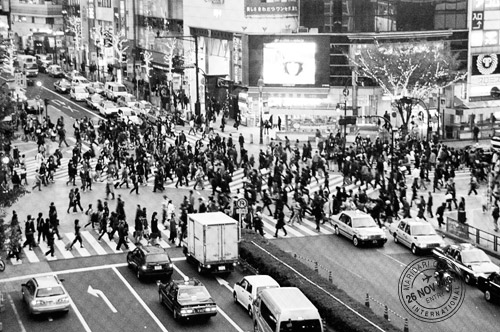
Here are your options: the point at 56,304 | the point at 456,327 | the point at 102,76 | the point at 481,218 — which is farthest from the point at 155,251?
the point at 102,76

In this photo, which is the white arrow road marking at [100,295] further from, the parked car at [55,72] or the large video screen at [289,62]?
the parked car at [55,72]

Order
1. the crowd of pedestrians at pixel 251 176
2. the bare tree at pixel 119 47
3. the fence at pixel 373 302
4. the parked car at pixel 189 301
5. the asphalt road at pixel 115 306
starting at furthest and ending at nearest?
the bare tree at pixel 119 47 → the crowd of pedestrians at pixel 251 176 → the asphalt road at pixel 115 306 → the fence at pixel 373 302 → the parked car at pixel 189 301

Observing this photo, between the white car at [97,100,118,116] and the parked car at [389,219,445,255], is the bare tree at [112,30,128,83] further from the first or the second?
the parked car at [389,219,445,255]

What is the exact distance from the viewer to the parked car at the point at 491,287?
30.1 meters

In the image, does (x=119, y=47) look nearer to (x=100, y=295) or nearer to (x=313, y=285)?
(x=100, y=295)

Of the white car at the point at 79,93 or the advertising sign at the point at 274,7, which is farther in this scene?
the white car at the point at 79,93

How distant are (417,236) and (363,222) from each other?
272 cm

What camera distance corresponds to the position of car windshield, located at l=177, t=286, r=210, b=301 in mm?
28578

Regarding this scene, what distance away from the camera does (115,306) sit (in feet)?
100

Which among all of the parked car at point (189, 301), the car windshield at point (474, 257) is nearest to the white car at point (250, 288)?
the parked car at point (189, 301)

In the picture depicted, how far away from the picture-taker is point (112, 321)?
1147 inches

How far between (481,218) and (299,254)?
10.5 metres

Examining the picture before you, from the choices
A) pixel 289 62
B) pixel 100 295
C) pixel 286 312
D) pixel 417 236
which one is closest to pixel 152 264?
pixel 100 295

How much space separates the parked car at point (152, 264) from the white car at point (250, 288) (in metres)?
3.40
